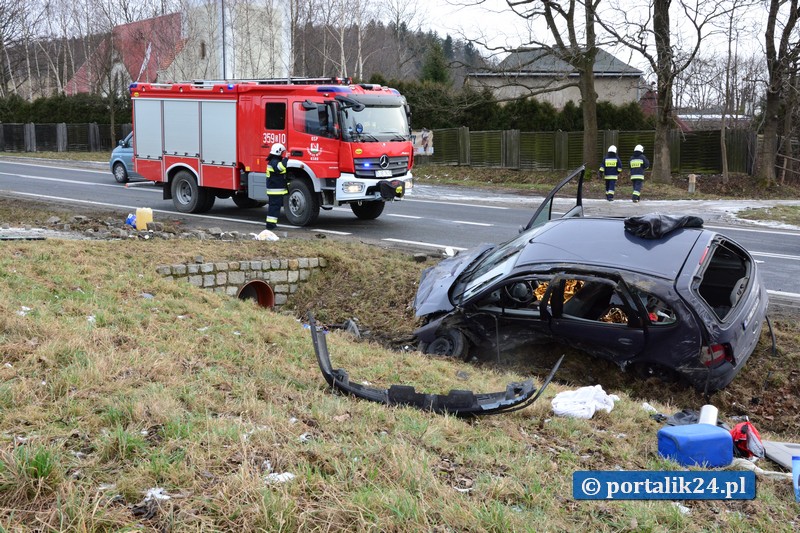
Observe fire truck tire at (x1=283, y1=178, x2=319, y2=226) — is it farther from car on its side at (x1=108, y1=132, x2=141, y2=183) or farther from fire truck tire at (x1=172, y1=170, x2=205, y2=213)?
car on its side at (x1=108, y1=132, x2=141, y2=183)

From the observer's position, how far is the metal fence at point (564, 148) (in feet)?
88.4

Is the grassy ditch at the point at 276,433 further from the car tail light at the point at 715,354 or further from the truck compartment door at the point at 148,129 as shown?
the truck compartment door at the point at 148,129

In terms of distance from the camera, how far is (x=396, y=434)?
423cm

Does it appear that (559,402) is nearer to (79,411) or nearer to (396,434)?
(396,434)

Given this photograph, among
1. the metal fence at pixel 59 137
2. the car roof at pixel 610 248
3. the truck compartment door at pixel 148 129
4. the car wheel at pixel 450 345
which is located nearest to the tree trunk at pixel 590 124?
the truck compartment door at pixel 148 129

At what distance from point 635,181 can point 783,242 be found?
22.2 ft

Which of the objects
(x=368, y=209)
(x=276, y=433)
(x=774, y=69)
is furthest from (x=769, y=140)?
(x=276, y=433)

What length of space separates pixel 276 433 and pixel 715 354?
3761 millimetres

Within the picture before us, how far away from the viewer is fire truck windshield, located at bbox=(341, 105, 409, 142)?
14.7 metres

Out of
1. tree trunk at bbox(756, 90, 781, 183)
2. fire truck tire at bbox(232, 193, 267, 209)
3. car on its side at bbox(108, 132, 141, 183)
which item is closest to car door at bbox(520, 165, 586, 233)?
fire truck tire at bbox(232, 193, 267, 209)

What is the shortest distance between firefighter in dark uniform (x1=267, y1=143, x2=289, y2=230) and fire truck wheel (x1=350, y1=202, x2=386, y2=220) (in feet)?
7.14

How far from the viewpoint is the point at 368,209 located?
1636cm

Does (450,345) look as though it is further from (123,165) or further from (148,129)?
(123,165)

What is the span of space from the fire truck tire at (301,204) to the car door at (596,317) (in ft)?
29.0
